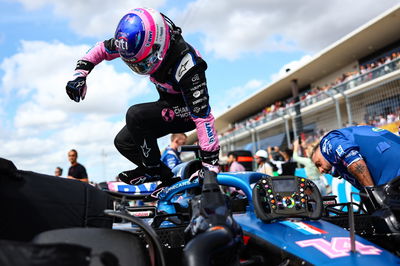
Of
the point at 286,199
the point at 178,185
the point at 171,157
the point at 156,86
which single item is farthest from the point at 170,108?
the point at 171,157

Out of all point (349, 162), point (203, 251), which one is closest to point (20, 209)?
point (203, 251)

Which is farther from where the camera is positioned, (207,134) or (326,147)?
(326,147)

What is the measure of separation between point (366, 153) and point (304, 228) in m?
1.78

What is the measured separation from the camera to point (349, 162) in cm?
364

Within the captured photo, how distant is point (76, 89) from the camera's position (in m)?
3.11

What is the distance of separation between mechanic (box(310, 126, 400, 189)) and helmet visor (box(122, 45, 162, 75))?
1.90m

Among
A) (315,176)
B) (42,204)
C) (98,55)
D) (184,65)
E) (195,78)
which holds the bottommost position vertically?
(42,204)

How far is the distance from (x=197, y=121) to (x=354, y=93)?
28.4 ft

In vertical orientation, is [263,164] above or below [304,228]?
above

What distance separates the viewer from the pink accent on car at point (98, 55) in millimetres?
3307

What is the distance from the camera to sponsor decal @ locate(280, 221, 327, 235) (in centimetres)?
220

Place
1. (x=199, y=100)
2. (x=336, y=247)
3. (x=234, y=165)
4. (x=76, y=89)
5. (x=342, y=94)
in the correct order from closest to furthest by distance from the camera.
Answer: (x=336, y=247) → (x=199, y=100) → (x=76, y=89) → (x=234, y=165) → (x=342, y=94)

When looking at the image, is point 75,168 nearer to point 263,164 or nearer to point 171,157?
point 171,157

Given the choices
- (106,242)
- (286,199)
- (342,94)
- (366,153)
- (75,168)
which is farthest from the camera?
(342,94)
